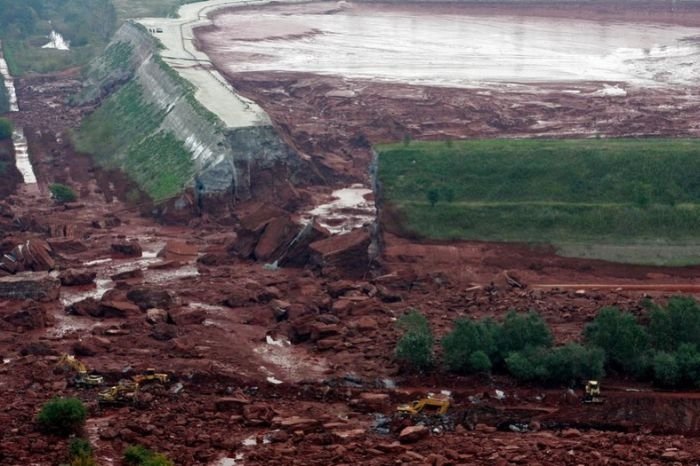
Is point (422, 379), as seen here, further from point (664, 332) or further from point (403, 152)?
point (403, 152)

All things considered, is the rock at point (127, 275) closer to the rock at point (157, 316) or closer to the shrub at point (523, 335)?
the rock at point (157, 316)

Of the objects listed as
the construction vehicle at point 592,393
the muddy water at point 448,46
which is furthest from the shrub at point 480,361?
the muddy water at point 448,46

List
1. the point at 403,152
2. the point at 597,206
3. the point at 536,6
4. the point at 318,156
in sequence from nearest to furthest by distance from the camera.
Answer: the point at 597,206
the point at 403,152
the point at 318,156
the point at 536,6

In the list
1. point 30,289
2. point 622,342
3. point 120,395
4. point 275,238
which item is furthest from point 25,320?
point 622,342

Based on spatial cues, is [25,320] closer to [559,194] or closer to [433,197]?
[433,197]

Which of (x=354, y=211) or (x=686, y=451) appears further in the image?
(x=354, y=211)

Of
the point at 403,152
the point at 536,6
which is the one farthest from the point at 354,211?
the point at 536,6

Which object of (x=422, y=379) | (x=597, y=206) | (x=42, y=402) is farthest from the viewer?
(x=597, y=206)
